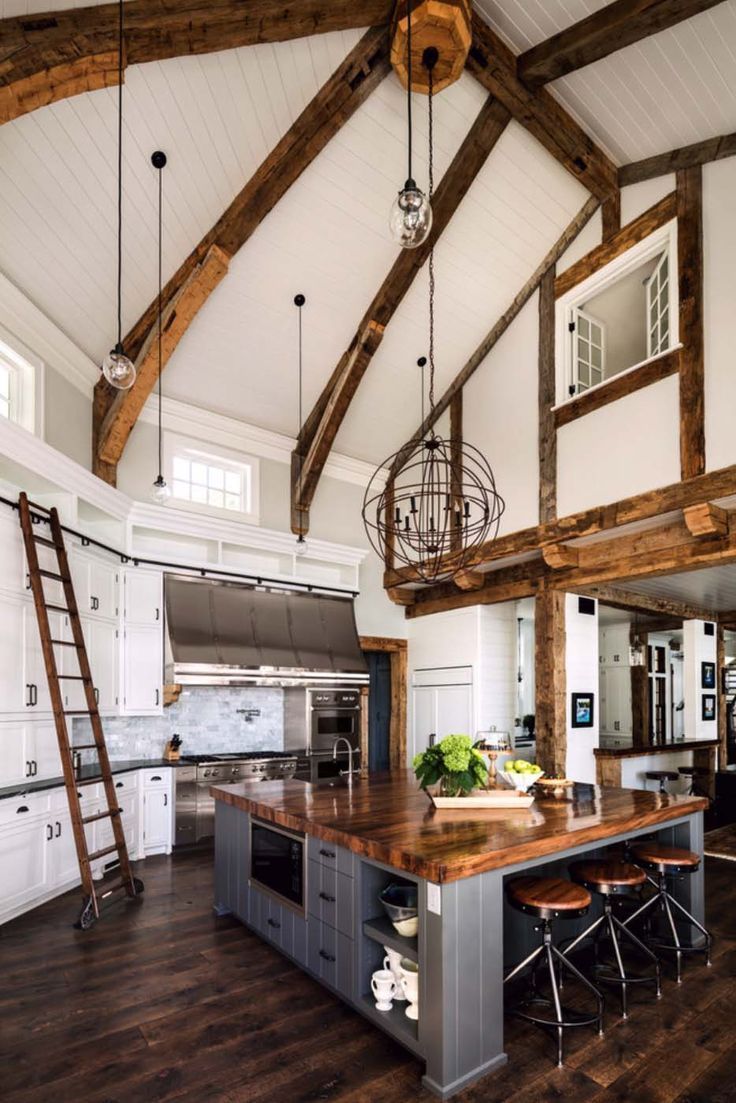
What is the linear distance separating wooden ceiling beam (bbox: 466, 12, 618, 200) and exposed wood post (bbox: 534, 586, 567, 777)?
4097 mm

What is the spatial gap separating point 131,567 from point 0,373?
210 centimetres

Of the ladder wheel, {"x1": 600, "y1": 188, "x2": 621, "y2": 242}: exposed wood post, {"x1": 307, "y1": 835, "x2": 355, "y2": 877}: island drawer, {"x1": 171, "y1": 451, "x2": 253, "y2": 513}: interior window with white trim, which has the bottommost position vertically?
the ladder wheel

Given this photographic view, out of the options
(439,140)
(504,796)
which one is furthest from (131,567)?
(439,140)

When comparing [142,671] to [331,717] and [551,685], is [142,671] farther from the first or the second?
[551,685]

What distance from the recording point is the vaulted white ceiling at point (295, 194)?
4.71 m

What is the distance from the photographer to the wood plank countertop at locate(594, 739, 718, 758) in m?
7.21

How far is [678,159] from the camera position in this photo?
6082mm

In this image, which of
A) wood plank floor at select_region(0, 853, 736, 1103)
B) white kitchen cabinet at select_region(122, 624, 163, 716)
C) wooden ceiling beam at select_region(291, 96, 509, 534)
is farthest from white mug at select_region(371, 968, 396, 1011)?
wooden ceiling beam at select_region(291, 96, 509, 534)

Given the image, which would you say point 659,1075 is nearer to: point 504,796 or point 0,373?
point 504,796

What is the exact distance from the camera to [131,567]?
646 centimetres

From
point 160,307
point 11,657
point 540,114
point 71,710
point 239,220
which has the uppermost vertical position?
point 540,114

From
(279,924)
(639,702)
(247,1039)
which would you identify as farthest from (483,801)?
(639,702)

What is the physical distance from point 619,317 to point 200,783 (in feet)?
21.6

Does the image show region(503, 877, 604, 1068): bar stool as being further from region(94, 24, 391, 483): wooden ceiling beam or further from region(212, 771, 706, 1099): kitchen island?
region(94, 24, 391, 483): wooden ceiling beam
